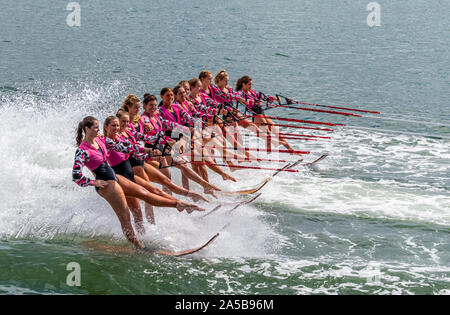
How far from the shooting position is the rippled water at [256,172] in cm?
721

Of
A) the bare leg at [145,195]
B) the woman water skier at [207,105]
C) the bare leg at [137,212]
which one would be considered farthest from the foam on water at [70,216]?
the woman water skier at [207,105]

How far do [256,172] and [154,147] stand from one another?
380cm

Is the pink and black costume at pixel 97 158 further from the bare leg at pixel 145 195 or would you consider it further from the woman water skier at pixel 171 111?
the woman water skier at pixel 171 111

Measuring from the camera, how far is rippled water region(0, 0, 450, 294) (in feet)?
23.7

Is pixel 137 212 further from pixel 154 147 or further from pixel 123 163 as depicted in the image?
pixel 154 147

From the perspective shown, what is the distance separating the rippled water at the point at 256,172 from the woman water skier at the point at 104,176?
0.66 metres

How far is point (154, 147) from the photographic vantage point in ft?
26.4

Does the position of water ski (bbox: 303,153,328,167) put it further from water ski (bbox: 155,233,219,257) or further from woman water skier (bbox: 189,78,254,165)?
water ski (bbox: 155,233,219,257)

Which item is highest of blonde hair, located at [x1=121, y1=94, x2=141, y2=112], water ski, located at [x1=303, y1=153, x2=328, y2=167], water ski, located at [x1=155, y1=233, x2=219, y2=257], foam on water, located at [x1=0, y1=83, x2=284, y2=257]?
blonde hair, located at [x1=121, y1=94, x2=141, y2=112]

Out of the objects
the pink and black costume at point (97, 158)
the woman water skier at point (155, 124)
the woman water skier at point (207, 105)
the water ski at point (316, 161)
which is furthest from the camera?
the water ski at point (316, 161)

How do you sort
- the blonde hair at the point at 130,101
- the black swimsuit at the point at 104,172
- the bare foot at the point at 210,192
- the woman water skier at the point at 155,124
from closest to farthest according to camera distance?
the black swimsuit at the point at 104,172, the blonde hair at the point at 130,101, the woman water skier at the point at 155,124, the bare foot at the point at 210,192

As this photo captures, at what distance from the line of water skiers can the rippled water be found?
23.4 inches

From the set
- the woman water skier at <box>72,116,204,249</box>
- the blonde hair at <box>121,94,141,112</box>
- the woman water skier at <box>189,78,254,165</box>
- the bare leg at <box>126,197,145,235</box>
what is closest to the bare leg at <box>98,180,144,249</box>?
the woman water skier at <box>72,116,204,249</box>
